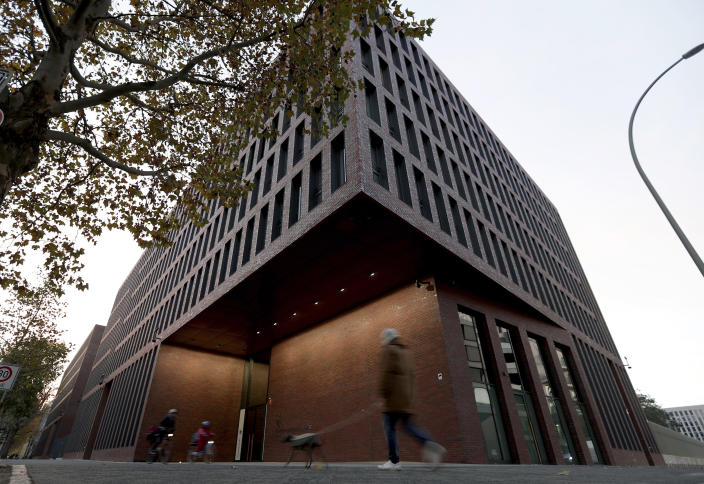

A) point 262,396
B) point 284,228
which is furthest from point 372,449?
point 262,396

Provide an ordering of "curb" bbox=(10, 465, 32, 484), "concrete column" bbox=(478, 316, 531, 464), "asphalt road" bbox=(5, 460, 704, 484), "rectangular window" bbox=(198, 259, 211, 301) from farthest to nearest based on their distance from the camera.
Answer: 1. "rectangular window" bbox=(198, 259, 211, 301)
2. "concrete column" bbox=(478, 316, 531, 464)
3. "asphalt road" bbox=(5, 460, 704, 484)
4. "curb" bbox=(10, 465, 32, 484)

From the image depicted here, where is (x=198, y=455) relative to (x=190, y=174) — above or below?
below

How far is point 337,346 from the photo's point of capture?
1811cm

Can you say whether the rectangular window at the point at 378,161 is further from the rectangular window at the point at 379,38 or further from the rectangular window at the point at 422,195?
the rectangular window at the point at 379,38

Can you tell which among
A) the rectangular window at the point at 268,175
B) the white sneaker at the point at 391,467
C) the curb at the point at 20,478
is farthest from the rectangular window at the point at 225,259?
the white sneaker at the point at 391,467

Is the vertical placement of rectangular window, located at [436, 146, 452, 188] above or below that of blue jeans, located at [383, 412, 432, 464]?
above

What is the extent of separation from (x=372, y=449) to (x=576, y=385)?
1403 centimetres

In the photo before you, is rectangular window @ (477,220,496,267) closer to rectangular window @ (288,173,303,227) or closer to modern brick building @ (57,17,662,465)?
modern brick building @ (57,17,662,465)

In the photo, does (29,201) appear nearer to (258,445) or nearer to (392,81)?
(392,81)

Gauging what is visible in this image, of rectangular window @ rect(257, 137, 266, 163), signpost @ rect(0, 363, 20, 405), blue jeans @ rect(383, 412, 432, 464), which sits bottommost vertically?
blue jeans @ rect(383, 412, 432, 464)

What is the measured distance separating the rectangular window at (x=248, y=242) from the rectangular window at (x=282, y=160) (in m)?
2.71

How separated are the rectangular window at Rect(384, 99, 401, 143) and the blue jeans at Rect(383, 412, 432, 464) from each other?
1214cm

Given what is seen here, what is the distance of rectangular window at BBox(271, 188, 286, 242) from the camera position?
1561cm

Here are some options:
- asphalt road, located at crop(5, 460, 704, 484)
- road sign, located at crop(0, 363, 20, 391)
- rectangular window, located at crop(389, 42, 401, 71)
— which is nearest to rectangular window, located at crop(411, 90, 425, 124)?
rectangular window, located at crop(389, 42, 401, 71)
